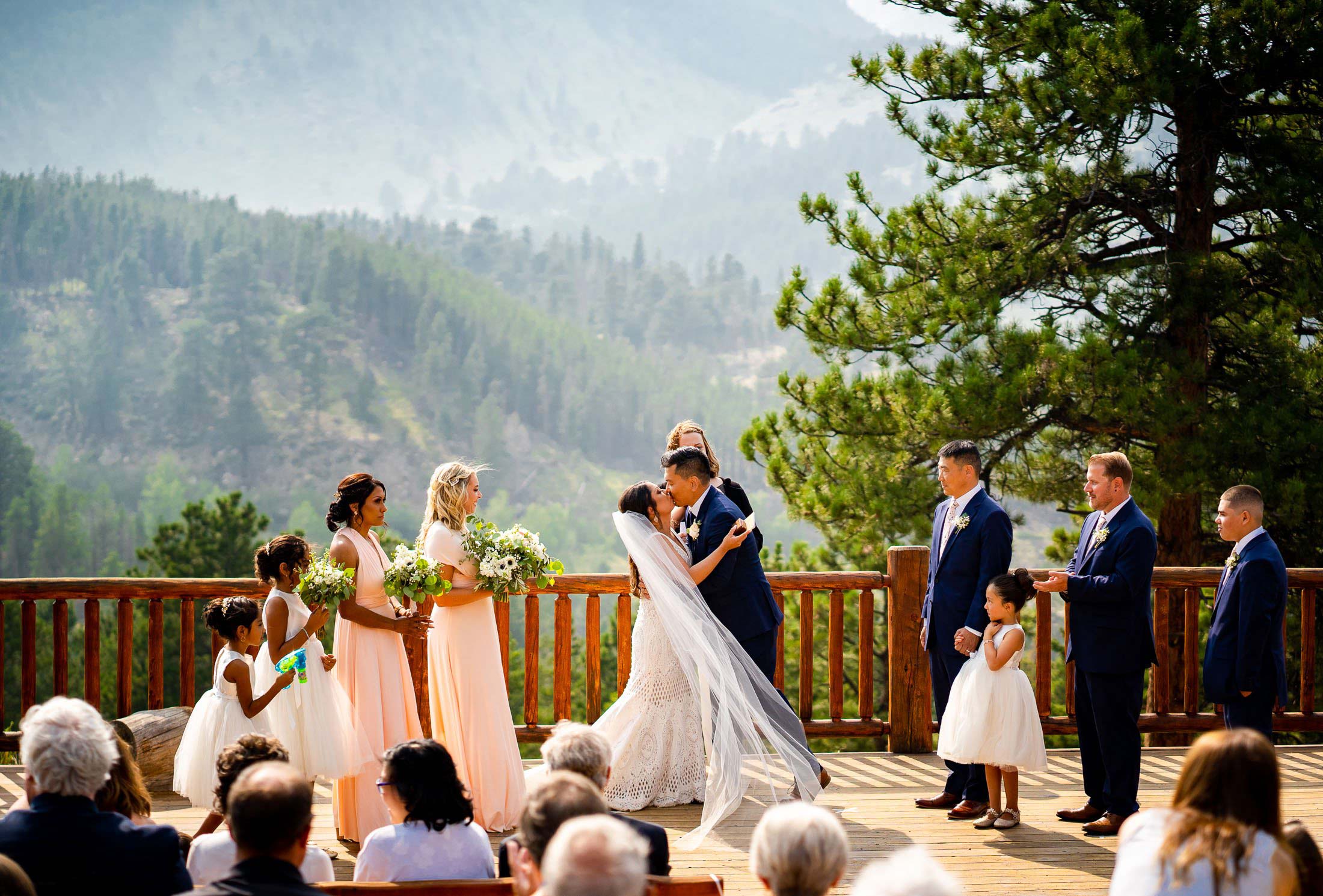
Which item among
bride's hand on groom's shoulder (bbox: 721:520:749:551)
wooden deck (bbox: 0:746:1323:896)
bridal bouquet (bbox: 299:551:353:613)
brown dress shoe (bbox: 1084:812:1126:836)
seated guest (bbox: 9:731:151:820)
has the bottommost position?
wooden deck (bbox: 0:746:1323:896)

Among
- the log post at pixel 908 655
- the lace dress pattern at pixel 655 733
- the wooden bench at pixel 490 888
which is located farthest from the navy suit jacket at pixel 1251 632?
the wooden bench at pixel 490 888

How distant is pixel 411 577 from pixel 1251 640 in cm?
365

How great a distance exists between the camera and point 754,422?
12.6 metres

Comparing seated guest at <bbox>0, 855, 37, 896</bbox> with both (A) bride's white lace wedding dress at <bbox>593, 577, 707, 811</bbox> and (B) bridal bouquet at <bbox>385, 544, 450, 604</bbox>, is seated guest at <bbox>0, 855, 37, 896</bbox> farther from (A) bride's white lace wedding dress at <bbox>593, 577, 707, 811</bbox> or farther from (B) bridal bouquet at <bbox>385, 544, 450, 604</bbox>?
(A) bride's white lace wedding dress at <bbox>593, 577, 707, 811</bbox>

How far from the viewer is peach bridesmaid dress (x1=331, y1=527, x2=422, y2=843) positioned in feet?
16.6

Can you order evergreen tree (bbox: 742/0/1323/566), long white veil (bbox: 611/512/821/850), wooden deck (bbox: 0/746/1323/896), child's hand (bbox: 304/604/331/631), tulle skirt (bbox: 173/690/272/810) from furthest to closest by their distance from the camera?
evergreen tree (bbox: 742/0/1323/566) < long white veil (bbox: 611/512/821/850) < child's hand (bbox: 304/604/331/631) < tulle skirt (bbox: 173/690/272/810) < wooden deck (bbox: 0/746/1323/896)

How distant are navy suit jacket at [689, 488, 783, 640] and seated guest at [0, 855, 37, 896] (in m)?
3.61

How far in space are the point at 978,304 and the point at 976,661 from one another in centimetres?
692

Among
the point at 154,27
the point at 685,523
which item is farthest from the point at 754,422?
the point at 154,27

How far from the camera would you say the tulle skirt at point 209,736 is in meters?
4.78

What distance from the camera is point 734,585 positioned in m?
5.79

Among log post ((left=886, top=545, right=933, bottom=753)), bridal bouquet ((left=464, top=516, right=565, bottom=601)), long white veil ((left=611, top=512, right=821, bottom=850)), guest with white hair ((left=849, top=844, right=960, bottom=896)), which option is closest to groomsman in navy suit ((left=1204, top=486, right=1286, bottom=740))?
log post ((left=886, top=545, right=933, bottom=753))

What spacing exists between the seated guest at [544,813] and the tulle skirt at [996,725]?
2.79 meters

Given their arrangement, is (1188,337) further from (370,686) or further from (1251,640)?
(370,686)
